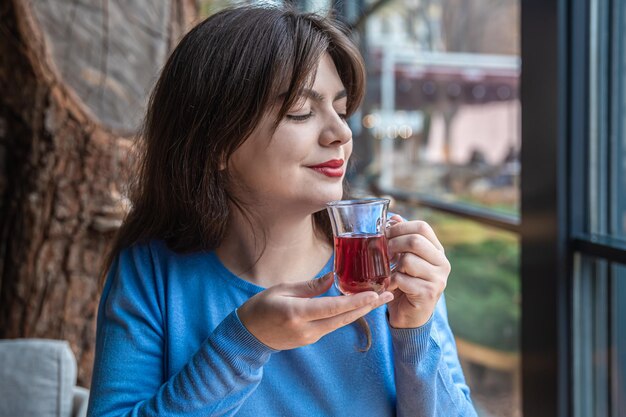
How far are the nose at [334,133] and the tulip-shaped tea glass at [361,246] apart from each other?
0.17m

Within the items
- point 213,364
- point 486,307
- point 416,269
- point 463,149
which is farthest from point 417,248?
point 463,149

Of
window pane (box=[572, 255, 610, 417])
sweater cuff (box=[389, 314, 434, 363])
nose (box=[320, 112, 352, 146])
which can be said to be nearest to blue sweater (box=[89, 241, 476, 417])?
sweater cuff (box=[389, 314, 434, 363])

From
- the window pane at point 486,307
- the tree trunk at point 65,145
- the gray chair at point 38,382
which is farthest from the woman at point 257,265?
the window pane at point 486,307

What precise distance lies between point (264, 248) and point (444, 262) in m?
0.35

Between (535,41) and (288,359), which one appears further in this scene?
(535,41)

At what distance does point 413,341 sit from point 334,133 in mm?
357

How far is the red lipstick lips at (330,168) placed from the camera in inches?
44.9

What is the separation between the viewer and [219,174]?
127cm

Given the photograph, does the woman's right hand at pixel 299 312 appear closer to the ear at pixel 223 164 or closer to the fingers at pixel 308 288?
the fingers at pixel 308 288

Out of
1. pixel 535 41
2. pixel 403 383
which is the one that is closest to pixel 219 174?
pixel 403 383

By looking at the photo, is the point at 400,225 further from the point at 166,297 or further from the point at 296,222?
the point at 166,297

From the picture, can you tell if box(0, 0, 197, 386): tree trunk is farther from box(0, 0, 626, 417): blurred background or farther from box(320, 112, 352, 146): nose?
box(320, 112, 352, 146): nose

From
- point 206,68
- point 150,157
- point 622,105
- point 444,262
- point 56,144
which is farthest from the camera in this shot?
point 56,144

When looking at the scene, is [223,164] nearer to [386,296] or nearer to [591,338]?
[386,296]
